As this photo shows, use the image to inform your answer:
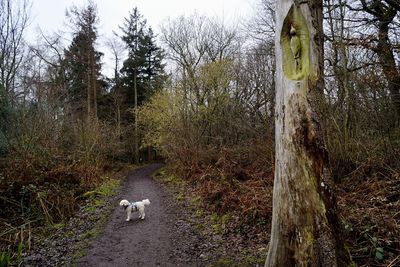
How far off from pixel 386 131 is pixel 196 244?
5.03 m

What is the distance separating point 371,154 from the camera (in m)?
6.60

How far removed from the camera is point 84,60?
24172 mm

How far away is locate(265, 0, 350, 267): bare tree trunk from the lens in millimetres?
2984

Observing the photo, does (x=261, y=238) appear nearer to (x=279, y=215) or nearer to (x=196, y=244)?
(x=196, y=244)

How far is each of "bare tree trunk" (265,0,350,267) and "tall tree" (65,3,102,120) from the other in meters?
21.4

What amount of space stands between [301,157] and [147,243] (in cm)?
453

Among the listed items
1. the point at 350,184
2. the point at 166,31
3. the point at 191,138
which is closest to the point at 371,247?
the point at 350,184

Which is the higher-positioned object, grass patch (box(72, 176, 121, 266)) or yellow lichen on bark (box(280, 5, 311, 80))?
yellow lichen on bark (box(280, 5, 311, 80))

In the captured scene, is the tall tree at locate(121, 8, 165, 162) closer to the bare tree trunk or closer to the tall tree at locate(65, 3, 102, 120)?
the tall tree at locate(65, 3, 102, 120)

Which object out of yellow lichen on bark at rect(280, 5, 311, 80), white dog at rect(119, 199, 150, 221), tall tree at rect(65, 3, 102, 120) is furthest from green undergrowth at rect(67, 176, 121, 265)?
tall tree at rect(65, 3, 102, 120)

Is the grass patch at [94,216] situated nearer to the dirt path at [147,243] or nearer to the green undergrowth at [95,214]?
the green undergrowth at [95,214]

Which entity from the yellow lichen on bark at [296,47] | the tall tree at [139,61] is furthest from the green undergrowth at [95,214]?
the tall tree at [139,61]

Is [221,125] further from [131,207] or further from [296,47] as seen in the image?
[296,47]

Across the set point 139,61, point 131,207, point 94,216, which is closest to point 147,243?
point 131,207
